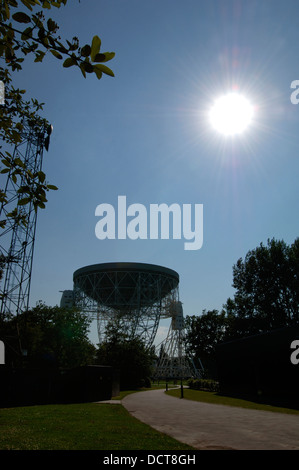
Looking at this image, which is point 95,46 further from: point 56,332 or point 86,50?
point 56,332

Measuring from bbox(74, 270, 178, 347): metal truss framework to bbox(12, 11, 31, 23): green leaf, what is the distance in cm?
5434

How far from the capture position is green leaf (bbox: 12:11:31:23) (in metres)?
3.05

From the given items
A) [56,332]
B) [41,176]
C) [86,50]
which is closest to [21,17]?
[86,50]

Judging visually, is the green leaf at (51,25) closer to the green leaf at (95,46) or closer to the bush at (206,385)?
the green leaf at (95,46)

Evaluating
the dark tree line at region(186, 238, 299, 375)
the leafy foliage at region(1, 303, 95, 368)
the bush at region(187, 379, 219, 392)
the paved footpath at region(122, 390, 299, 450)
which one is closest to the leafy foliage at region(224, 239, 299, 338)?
the dark tree line at region(186, 238, 299, 375)

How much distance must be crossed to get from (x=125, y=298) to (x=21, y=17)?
59.1 meters

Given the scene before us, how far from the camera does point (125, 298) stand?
60.5m

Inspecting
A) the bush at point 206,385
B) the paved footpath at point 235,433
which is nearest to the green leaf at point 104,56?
the paved footpath at point 235,433

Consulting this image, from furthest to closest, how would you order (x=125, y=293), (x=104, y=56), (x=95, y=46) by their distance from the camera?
(x=125, y=293) < (x=104, y=56) < (x=95, y=46)

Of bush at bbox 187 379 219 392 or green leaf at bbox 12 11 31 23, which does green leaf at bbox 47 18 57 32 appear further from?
bush at bbox 187 379 219 392

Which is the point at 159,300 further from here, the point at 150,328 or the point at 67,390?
the point at 67,390

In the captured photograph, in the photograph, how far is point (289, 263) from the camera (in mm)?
51000
